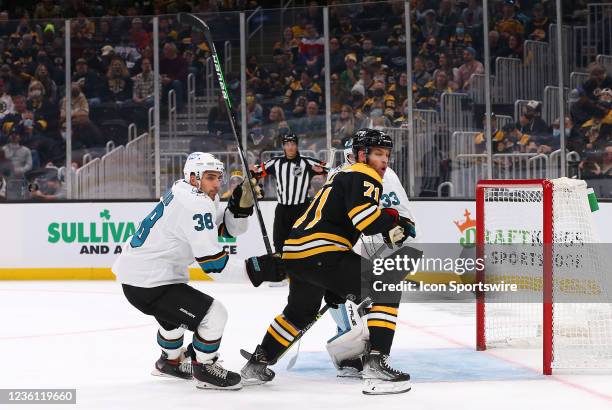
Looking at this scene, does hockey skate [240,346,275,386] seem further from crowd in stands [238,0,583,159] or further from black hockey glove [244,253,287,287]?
crowd in stands [238,0,583,159]

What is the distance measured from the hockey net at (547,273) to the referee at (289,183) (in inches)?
125

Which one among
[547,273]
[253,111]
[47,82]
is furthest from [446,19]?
[547,273]

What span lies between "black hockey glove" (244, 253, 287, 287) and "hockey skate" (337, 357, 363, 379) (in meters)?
0.68

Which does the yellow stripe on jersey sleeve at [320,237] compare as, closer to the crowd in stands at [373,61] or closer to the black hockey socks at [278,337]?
the black hockey socks at [278,337]

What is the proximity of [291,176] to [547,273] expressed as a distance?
13.8ft

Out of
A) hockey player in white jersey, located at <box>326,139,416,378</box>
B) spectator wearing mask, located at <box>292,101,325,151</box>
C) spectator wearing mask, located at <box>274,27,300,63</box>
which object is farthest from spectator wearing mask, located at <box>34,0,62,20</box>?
hockey player in white jersey, located at <box>326,139,416,378</box>

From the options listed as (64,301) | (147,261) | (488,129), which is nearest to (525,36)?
(488,129)

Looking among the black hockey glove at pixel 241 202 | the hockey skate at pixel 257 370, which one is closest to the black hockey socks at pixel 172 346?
the hockey skate at pixel 257 370

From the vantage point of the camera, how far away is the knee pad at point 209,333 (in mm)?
4527

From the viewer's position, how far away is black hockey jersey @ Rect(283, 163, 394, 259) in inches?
172

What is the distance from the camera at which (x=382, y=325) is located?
14.7 ft

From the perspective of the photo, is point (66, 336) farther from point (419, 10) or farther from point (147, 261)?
point (419, 10)

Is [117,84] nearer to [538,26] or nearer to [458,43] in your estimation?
[458,43]

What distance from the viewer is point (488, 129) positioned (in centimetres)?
930
